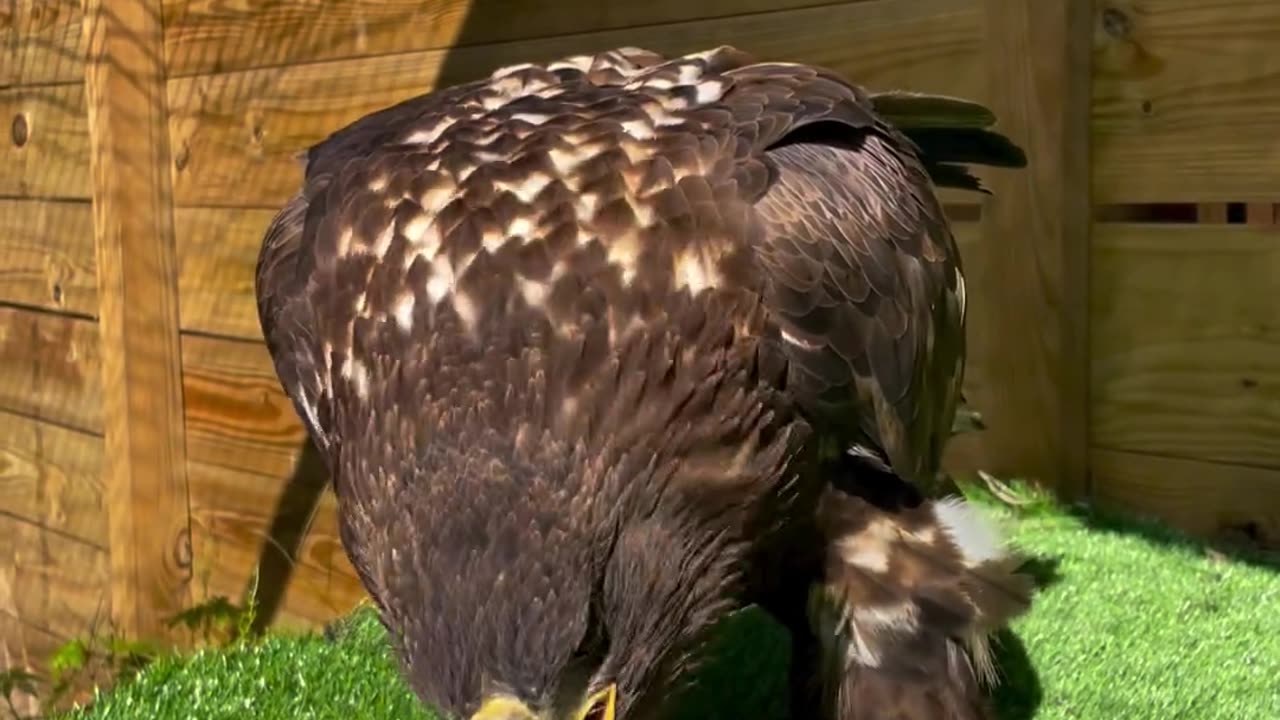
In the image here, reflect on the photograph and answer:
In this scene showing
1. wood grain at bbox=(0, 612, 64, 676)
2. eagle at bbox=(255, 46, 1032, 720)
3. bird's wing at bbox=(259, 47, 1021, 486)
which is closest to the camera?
eagle at bbox=(255, 46, 1032, 720)

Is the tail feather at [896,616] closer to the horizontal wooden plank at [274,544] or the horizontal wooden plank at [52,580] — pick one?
the horizontal wooden plank at [274,544]

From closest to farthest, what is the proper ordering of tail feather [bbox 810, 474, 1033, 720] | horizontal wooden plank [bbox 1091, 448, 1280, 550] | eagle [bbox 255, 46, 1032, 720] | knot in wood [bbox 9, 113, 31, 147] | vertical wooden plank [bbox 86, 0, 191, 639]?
eagle [bbox 255, 46, 1032, 720], tail feather [bbox 810, 474, 1033, 720], horizontal wooden plank [bbox 1091, 448, 1280, 550], vertical wooden plank [bbox 86, 0, 191, 639], knot in wood [bbox 9, 113, 31, 147]

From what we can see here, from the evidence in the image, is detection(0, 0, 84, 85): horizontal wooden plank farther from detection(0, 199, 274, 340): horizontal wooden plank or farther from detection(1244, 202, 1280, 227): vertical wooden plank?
detection(1244, 202, 1280, 227): vertical wooden plank

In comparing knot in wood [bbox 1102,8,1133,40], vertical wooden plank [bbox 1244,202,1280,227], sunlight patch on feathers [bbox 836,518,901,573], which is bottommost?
vertical wooden plank [bbox 1244,202,1280,227]

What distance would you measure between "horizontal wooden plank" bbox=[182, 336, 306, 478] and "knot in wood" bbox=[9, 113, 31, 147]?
103cm

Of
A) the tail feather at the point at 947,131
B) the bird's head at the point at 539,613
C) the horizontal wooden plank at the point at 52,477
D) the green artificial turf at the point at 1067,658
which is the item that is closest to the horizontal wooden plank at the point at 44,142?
the horizontal wooden plank at the point at 52,477

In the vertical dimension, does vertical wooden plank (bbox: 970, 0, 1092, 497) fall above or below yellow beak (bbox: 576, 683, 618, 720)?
below

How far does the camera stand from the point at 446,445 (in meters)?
1.56

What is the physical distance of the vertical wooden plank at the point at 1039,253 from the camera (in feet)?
9.55

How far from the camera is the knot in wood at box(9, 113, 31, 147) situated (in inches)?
185

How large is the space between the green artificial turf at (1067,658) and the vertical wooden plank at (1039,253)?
0.64ft

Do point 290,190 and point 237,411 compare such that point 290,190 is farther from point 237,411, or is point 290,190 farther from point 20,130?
point 20,130

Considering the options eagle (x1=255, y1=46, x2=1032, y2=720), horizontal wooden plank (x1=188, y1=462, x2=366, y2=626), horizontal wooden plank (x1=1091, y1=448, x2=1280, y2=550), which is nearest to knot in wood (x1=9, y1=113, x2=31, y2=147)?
horizontal wooden plank (x1=188, y1=462, x2=366, y2=626)

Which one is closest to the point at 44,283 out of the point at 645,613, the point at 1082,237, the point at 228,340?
the point at 228,340
